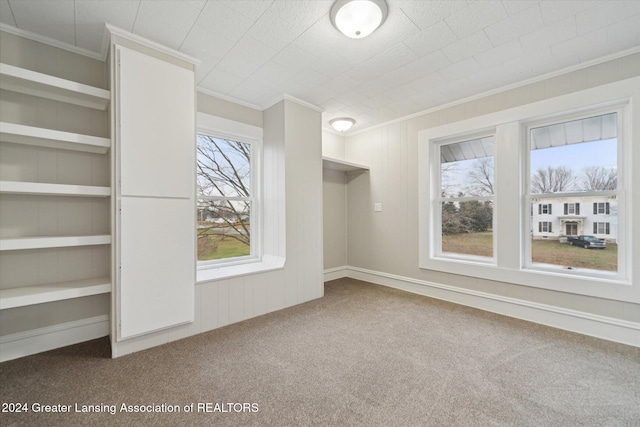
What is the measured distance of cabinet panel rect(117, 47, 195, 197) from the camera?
201cm

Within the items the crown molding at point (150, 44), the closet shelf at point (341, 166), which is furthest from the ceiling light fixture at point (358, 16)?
the closet shelf at point (341, 166)

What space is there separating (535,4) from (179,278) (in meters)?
3.32

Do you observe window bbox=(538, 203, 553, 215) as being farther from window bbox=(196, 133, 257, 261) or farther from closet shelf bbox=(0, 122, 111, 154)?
closet shelf bbox=(0, 122, 111, 154)

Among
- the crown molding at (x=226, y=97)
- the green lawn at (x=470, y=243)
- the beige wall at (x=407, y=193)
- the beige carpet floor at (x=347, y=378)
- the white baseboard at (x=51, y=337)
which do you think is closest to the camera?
the beige carpet floor at (x=347, y=378)

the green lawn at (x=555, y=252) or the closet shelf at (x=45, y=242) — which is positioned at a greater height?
the closet shelf at (x=45, y=242)

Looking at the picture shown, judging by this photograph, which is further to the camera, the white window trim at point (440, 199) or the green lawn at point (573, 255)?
the white window trim at point (440, 199)

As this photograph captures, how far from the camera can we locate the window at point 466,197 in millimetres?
3148

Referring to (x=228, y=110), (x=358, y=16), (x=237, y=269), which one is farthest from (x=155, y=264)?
(x=358, y=16)

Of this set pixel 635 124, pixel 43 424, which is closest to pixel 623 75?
pixel 635 124

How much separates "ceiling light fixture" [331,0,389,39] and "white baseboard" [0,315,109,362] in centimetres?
312

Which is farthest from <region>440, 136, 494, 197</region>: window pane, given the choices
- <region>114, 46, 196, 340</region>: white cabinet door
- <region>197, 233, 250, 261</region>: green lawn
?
<region>114, 46, 196, 340</region>: white cabinet door

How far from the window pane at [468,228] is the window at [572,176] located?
43cm

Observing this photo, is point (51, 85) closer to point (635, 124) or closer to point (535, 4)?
point (535, 4)

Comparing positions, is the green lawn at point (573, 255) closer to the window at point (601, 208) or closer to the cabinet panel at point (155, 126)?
the window at point (601, 208)
